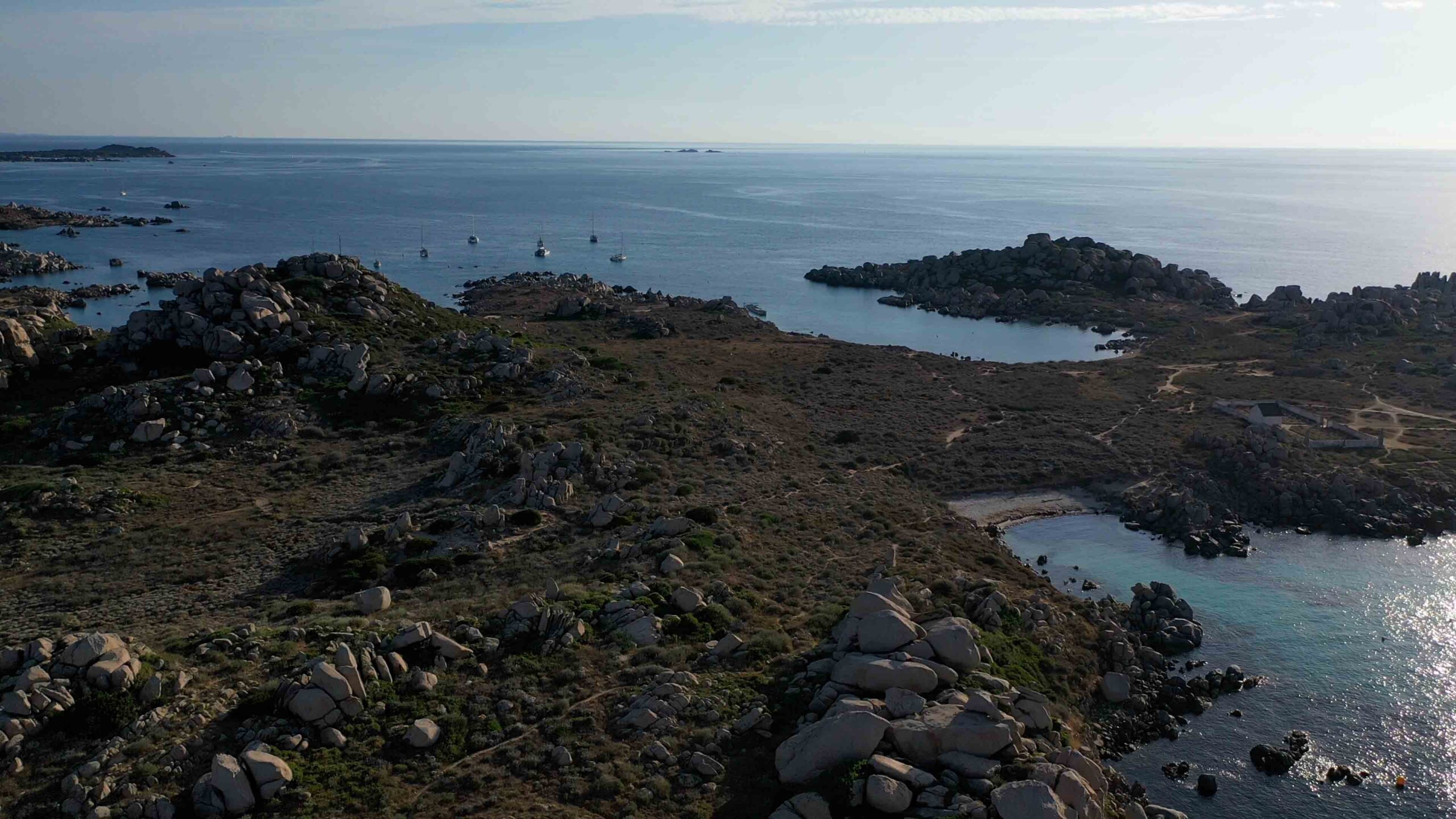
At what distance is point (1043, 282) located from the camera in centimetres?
14012

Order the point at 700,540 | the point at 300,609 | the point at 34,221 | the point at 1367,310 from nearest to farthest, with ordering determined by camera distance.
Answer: the point at 300,609 → the point at 700,540 → the point at 1367,310 → the point at 34,221

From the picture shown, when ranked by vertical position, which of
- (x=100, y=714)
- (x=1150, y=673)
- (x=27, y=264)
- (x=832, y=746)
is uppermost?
(x=27, y=264)

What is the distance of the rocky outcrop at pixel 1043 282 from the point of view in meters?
132

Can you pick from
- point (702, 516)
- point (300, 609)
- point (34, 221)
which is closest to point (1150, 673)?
point (702, 516)

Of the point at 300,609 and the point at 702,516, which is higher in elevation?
the point at 300,609

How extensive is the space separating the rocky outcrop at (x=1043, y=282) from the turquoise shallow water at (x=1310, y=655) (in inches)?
2938

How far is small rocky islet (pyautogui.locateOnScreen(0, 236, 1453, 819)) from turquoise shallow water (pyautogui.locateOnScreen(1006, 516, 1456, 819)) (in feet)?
4.67

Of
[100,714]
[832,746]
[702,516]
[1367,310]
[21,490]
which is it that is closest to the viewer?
[832,746]

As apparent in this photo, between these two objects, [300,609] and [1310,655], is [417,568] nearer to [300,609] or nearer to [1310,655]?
[300,609]

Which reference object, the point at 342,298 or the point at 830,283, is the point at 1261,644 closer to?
the point at 342,298

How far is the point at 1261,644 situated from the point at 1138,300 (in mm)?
98233

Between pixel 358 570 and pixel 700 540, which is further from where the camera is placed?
pixel 700 540

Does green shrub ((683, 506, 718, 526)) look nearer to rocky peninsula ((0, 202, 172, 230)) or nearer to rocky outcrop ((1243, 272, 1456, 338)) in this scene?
rocky outcrop ((1243, 272, 1456, 338))

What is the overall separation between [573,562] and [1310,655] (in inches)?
1302
